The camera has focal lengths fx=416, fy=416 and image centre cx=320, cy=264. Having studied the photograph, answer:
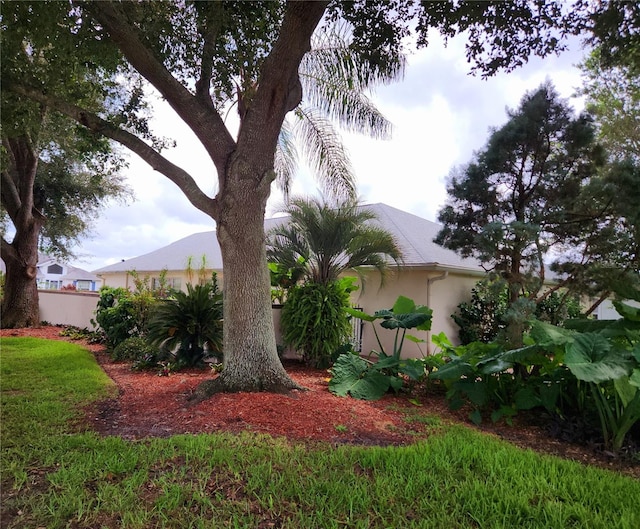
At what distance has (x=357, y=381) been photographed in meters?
5.99

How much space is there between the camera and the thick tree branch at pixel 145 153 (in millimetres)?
5797

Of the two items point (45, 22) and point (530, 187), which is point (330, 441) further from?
point (45, 22)

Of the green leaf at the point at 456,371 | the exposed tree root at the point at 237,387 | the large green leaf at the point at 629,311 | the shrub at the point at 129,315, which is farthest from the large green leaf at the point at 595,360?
the shrub at the point at 129,315

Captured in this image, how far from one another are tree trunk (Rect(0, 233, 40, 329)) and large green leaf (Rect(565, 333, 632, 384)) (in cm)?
1496

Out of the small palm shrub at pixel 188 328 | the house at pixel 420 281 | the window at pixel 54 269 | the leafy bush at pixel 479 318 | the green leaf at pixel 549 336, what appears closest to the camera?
the green leaf at pixel 549 336

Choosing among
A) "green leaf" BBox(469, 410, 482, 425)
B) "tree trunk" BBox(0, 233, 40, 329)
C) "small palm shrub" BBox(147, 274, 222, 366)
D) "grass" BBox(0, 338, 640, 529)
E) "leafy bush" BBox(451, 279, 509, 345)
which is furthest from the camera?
Result: "tree trunk" BBox(0, 233, 40, 329)

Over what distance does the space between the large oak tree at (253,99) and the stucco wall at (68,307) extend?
930 centimetres

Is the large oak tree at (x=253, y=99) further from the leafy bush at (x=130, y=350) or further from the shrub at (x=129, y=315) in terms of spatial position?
the shrub at (x=129, y=315)

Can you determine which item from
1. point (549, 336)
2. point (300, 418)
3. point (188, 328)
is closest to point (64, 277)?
point (188, 328)

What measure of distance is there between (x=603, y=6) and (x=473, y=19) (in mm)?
1569

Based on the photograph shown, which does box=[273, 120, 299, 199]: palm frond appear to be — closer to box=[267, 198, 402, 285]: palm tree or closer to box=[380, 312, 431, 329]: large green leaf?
box=[267, 198, 402, 285]: palm tree

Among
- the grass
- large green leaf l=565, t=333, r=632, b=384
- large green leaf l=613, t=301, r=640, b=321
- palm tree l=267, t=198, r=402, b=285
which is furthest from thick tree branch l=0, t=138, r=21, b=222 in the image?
large green leaf l=613, t=301, r=640, b=321

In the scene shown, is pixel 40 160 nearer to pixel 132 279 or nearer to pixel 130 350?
pixel 132 279

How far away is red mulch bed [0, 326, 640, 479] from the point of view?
4.02 meters
